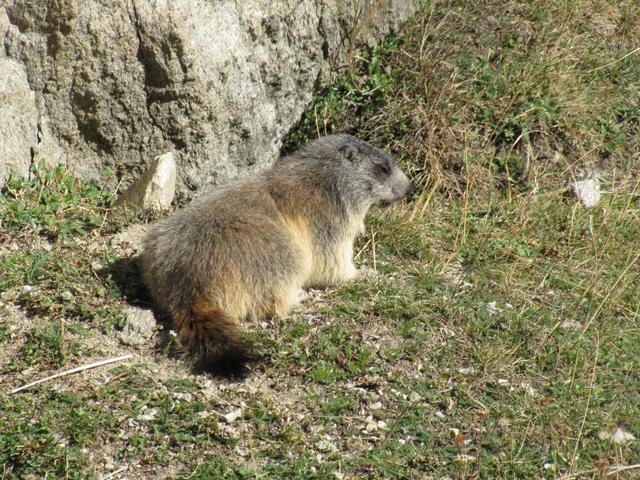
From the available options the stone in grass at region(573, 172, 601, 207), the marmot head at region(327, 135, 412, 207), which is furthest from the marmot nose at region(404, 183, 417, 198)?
the stone in grass at region(573, 172, 601, 207)

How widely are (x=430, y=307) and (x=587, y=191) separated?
2981mm

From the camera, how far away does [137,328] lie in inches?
249

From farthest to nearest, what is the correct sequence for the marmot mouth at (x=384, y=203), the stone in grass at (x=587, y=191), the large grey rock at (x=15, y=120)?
the stone in grass at (x=587, y=191)
the marmot mouth at (x=384, y=203)
the large grey rock at (x=15, y=120)

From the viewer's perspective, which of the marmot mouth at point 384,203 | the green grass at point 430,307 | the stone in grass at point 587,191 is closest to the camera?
the green grass at point 430,307

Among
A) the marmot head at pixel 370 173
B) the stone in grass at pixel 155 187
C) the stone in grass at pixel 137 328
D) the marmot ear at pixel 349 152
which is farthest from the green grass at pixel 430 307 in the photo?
the marmot ear at pixel 349 152

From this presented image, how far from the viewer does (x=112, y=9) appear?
736cm

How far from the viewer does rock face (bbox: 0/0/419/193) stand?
738cm

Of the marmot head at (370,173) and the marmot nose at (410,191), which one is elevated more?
the marmot head at (370,173)

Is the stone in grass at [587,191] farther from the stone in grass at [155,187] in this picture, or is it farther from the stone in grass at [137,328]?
the stone in grass at [137,328]

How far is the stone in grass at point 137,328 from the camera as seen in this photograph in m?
6.25

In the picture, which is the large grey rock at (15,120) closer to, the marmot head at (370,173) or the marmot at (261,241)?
the marmot at (261,241)

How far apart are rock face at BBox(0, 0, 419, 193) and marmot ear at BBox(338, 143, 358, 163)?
1136 mm

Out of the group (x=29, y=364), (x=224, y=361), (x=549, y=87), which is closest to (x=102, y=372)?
(x=29, y=364)

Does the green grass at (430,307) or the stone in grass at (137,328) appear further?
the stone in grass at (137,328)
